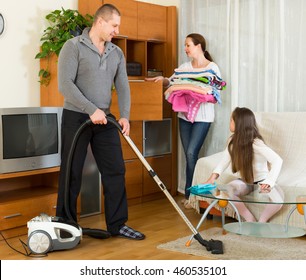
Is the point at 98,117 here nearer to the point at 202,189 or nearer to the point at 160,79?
the point at 202,189

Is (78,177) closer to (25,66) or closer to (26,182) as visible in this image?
(26,182)

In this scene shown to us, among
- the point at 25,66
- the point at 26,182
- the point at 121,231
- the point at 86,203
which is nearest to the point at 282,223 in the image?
the point at 121,231

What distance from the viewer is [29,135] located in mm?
4324

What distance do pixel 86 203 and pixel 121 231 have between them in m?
0.80

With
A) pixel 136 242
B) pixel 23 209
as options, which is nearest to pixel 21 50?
pixel 23 209

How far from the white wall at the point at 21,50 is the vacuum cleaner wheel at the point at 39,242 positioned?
4.56 ft

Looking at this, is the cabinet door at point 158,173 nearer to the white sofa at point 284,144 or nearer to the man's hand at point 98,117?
the white sofa at point 284,144

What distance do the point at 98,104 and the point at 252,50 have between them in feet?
6.04

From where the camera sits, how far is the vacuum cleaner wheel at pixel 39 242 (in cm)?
368

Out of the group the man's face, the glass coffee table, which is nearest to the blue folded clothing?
the glass coffee table

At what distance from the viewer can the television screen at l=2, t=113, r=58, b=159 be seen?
4191 mm

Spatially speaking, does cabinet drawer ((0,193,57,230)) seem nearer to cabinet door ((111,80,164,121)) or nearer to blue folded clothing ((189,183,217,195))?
cabinet door ((111,80,164,121))
